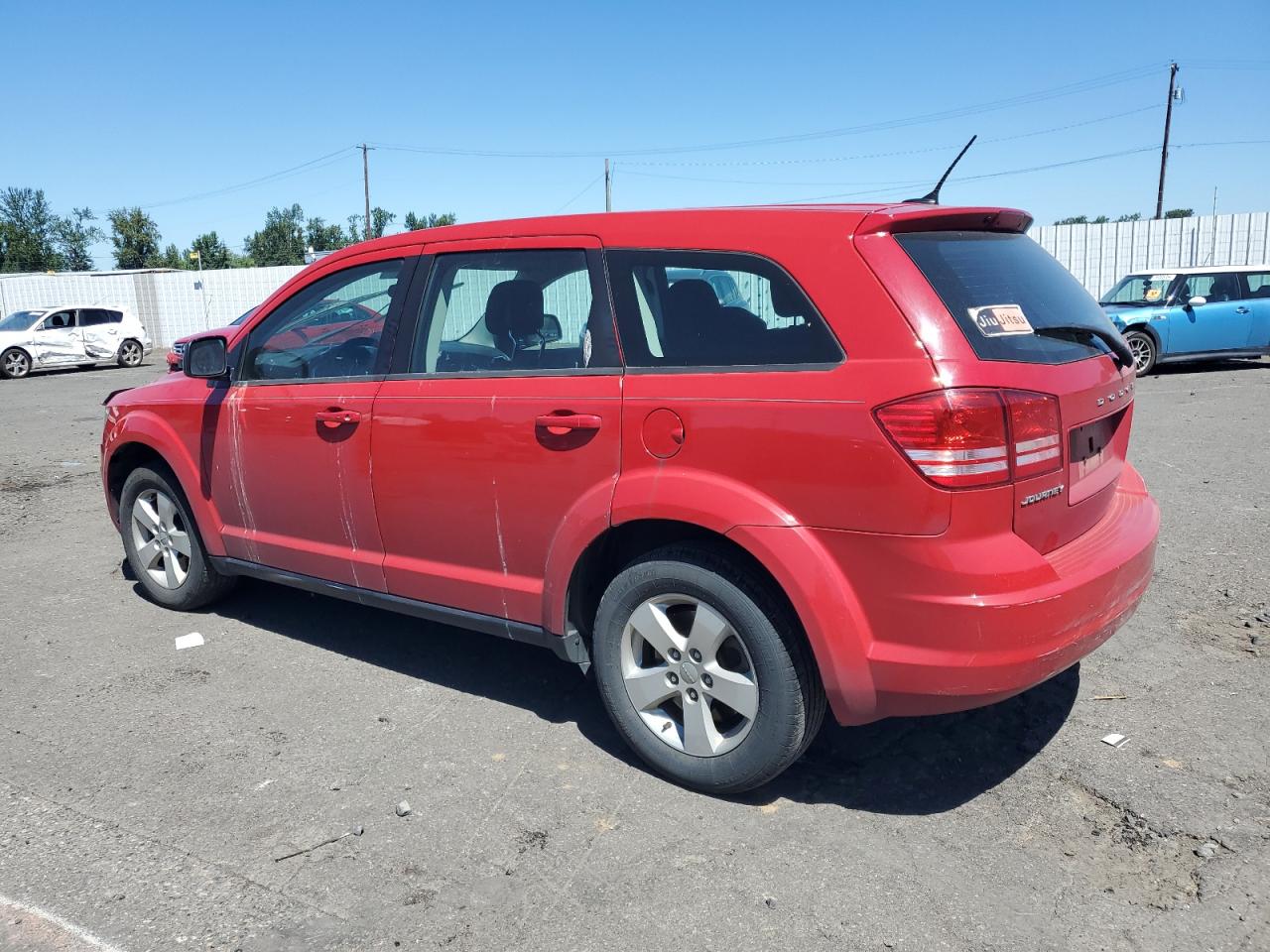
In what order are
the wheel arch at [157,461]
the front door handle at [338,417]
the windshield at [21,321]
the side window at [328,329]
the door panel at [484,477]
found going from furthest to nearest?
the windshield at [21,321], the wheel arch at [157,461], the side window at [328,329], the front door handle at [338,417], the door panel at [484,477]

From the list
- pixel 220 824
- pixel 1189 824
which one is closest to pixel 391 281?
pixel 220 824

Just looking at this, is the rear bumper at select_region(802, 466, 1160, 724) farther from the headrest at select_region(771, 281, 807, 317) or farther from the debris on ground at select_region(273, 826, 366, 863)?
the debris on ground at select_region(273, 826, 366, 863)

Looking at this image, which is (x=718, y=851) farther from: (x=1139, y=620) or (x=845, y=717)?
(x=1139, y=620)

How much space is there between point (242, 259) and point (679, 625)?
328ft

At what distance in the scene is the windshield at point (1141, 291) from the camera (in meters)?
15.6

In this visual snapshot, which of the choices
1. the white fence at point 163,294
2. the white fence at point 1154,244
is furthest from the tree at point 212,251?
the white fence at point 1154,244

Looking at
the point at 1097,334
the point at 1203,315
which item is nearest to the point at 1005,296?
the point at 1097,334

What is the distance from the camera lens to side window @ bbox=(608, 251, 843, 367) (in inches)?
118

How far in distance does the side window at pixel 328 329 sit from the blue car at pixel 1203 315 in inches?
563

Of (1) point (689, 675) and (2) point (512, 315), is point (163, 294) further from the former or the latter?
(1) point (689, 675)

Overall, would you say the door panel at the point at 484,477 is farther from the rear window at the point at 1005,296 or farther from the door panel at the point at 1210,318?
the door panel at the point at 1210,318

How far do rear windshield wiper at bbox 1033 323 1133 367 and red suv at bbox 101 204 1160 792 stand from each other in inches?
0.6

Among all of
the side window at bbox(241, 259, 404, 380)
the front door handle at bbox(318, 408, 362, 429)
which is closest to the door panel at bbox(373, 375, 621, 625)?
the front door handle at bbox(318, 408, 362, 429)

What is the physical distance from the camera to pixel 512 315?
3.78 m
